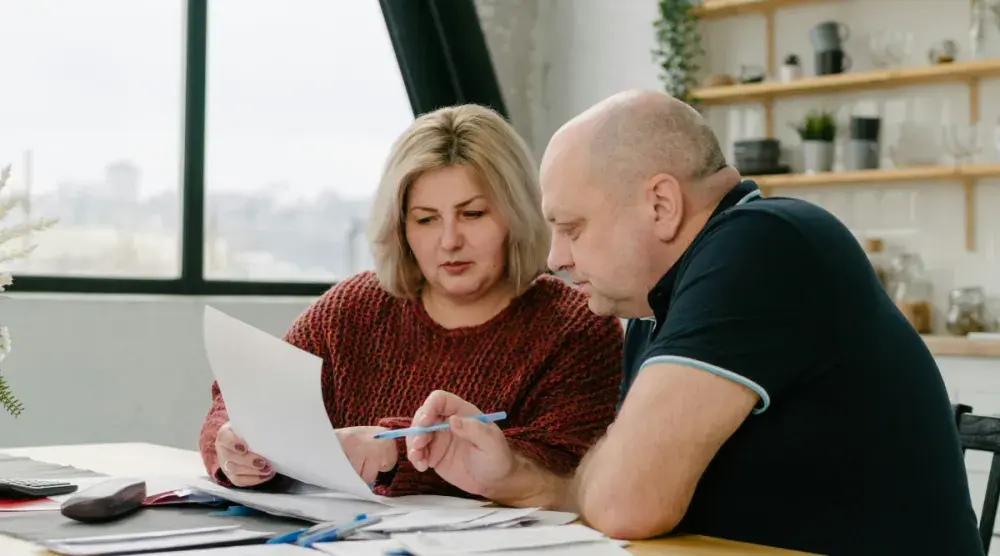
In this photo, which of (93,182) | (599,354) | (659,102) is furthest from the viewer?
(93,182)

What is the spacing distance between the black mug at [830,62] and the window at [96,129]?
86.1 inches

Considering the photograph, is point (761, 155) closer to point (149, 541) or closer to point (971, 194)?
point (971, 194)

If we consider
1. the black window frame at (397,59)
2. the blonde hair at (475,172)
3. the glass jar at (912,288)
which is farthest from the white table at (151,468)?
the glass jar at (912,288)

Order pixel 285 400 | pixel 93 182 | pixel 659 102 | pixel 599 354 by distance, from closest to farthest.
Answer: pixel 285 400, pixel 659 102, pixel 599 354, pixel 93 182

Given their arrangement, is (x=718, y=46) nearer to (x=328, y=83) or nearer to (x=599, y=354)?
(x=328, y=83)

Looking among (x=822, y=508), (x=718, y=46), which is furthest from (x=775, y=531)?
(x=718, y=46)

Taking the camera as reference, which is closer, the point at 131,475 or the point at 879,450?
the point at 879,450

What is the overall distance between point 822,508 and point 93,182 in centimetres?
288

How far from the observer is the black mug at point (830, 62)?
13.1ft

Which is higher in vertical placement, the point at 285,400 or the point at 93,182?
the point at 93,182

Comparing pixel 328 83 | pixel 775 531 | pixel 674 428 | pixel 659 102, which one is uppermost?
pixel 328 83

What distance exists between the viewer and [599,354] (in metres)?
1.67

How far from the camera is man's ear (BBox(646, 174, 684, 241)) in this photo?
1.31 metres

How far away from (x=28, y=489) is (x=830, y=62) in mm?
3329
